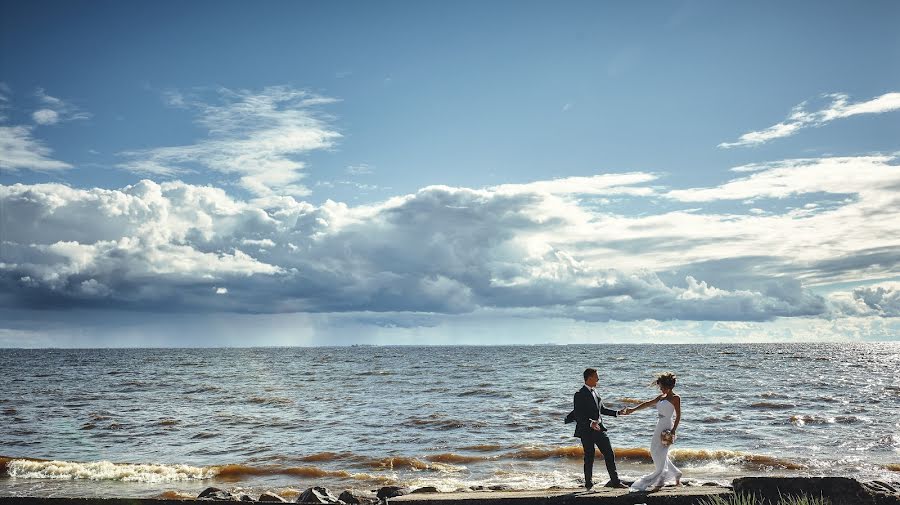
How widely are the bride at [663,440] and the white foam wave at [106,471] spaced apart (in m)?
12.1

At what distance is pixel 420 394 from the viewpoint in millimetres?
38344

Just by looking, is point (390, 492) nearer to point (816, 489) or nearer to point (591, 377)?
point (591, 377)

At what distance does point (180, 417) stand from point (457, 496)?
882 inches

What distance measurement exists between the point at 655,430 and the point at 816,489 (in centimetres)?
243

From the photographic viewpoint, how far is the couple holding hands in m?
10.4

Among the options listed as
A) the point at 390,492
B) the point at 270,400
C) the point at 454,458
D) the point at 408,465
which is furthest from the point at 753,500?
the point at 270,400

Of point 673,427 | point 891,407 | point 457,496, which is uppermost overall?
point 673,427

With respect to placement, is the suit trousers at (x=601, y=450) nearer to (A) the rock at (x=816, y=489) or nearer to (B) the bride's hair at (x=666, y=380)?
(B) the bride's hair at (x=666, y=380)

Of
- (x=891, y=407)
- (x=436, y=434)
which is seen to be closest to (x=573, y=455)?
(x=436, y=434)

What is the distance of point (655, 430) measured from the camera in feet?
35.3

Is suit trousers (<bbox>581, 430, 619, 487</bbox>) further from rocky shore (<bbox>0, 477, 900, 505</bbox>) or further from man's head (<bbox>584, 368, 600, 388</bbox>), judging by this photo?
rocky shore (<bbox>0, 477, 900, 505</bbox>)

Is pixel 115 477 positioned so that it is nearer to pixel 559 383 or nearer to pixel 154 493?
pixel 154 493

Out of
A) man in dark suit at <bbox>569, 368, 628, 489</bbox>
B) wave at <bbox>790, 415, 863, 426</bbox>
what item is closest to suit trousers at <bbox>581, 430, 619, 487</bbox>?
man in dark suit at <bbox>569, 368, 628, 489</bbox>

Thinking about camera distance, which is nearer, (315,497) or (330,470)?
(315,497)
